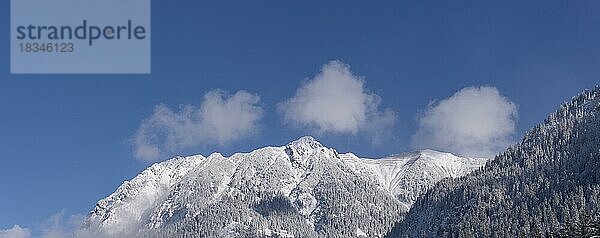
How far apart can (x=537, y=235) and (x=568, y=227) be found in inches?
254

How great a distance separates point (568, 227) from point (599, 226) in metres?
8.09

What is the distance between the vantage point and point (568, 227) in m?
131

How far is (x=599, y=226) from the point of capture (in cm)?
12331

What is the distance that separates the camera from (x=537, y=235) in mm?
129625

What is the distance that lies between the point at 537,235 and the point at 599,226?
1111cm
